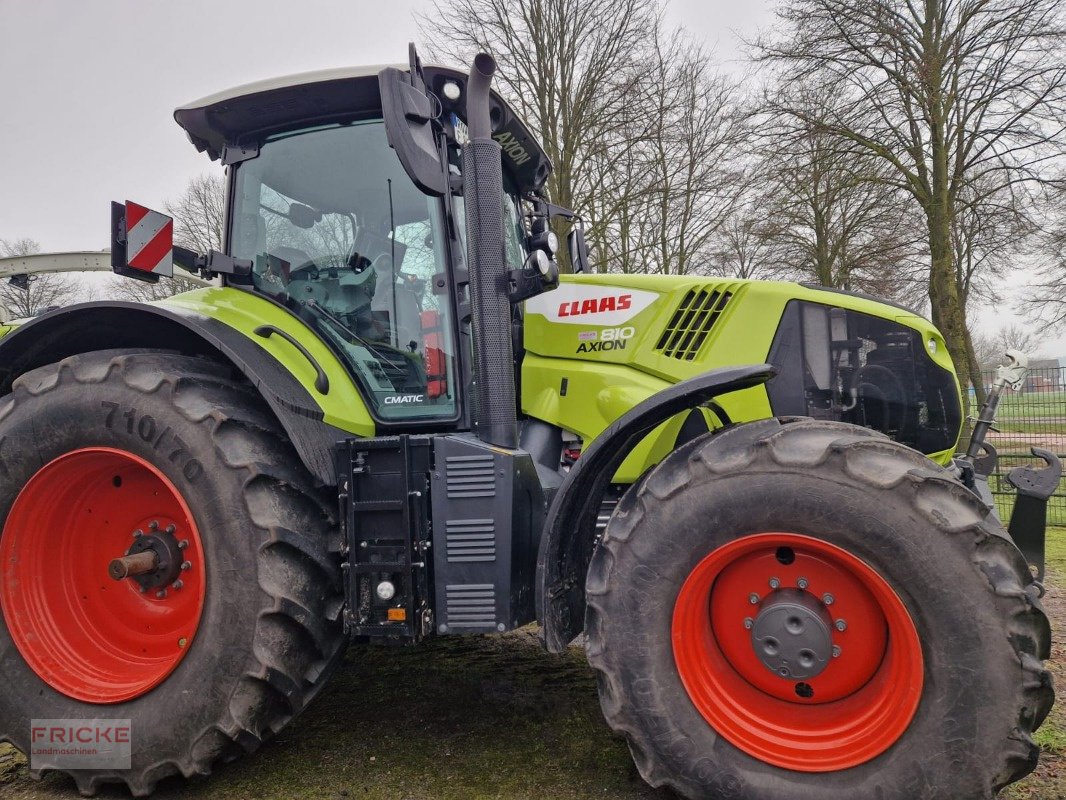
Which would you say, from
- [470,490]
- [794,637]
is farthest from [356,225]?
[794,637]

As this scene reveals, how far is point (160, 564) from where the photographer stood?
263 centimetres

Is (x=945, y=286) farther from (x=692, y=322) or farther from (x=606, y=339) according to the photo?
(x=606, y=339)

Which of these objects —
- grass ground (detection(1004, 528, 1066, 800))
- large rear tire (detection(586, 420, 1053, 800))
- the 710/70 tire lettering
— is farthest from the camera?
the 710/70 tire lettering

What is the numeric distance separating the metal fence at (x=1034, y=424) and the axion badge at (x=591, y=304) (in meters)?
5.49

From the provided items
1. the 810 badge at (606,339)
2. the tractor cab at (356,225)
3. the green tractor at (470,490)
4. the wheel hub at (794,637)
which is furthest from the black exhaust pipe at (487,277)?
the wheel hub at (794,637)

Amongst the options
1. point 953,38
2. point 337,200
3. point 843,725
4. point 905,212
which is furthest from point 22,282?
point 905,212

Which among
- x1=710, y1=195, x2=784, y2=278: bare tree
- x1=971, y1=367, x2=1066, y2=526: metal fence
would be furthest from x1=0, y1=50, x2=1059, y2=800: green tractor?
x1=710, y1=195, x2=784, y2=278: bare tree

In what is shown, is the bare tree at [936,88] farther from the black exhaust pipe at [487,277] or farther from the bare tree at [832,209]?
the black exhaust pipe at [487,277]

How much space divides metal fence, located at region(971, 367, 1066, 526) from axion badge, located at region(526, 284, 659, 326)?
5487 mm

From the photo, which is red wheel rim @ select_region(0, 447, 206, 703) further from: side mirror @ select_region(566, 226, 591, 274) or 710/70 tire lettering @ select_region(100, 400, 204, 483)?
side mirror @ select_region(566, 226, 591, 274)

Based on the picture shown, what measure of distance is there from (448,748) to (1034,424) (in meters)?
7.50

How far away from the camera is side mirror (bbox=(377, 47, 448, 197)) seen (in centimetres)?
238

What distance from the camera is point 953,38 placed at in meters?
9.91

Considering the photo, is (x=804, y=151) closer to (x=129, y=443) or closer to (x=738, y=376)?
(x=738, y=376)
